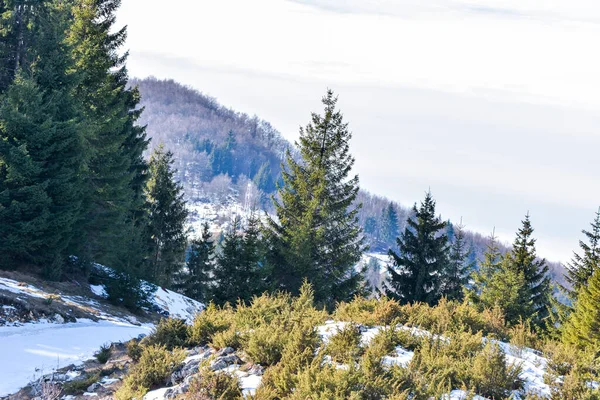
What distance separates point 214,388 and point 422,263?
2321 cm

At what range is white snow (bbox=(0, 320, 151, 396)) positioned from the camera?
10012 millimetres

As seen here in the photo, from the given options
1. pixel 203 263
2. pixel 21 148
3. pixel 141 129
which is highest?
pixel 141 129

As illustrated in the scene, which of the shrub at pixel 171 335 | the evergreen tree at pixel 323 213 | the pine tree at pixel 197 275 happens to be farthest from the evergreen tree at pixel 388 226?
the shrub at pixel 171 335

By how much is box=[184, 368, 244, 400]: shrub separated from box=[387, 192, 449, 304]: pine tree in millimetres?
22224

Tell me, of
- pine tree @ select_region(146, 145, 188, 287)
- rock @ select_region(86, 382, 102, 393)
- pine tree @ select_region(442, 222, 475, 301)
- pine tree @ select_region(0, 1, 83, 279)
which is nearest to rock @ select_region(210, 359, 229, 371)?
rock @ select_region(86, 382, 102, 393)

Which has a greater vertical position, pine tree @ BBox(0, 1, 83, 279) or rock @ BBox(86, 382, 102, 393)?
pine tree @ BBox(0, 1, 83, 279)

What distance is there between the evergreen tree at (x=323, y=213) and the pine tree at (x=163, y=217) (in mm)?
17741

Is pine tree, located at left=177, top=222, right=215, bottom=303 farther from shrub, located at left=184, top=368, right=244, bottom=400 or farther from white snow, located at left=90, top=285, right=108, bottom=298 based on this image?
shrub, located at left=184, top=368, right=244, bottom=400

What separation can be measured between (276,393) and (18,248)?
1668 cm

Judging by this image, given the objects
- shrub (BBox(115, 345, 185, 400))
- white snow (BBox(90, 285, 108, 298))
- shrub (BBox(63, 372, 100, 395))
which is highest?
shrub (BBox(115, 345, 185, 400))

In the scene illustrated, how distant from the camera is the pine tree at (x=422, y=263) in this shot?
1105 inches

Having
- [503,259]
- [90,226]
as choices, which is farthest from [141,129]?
[503,259]

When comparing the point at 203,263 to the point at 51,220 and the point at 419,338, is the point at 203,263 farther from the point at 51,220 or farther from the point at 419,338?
the point at 419,338

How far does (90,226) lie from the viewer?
24.5 m
